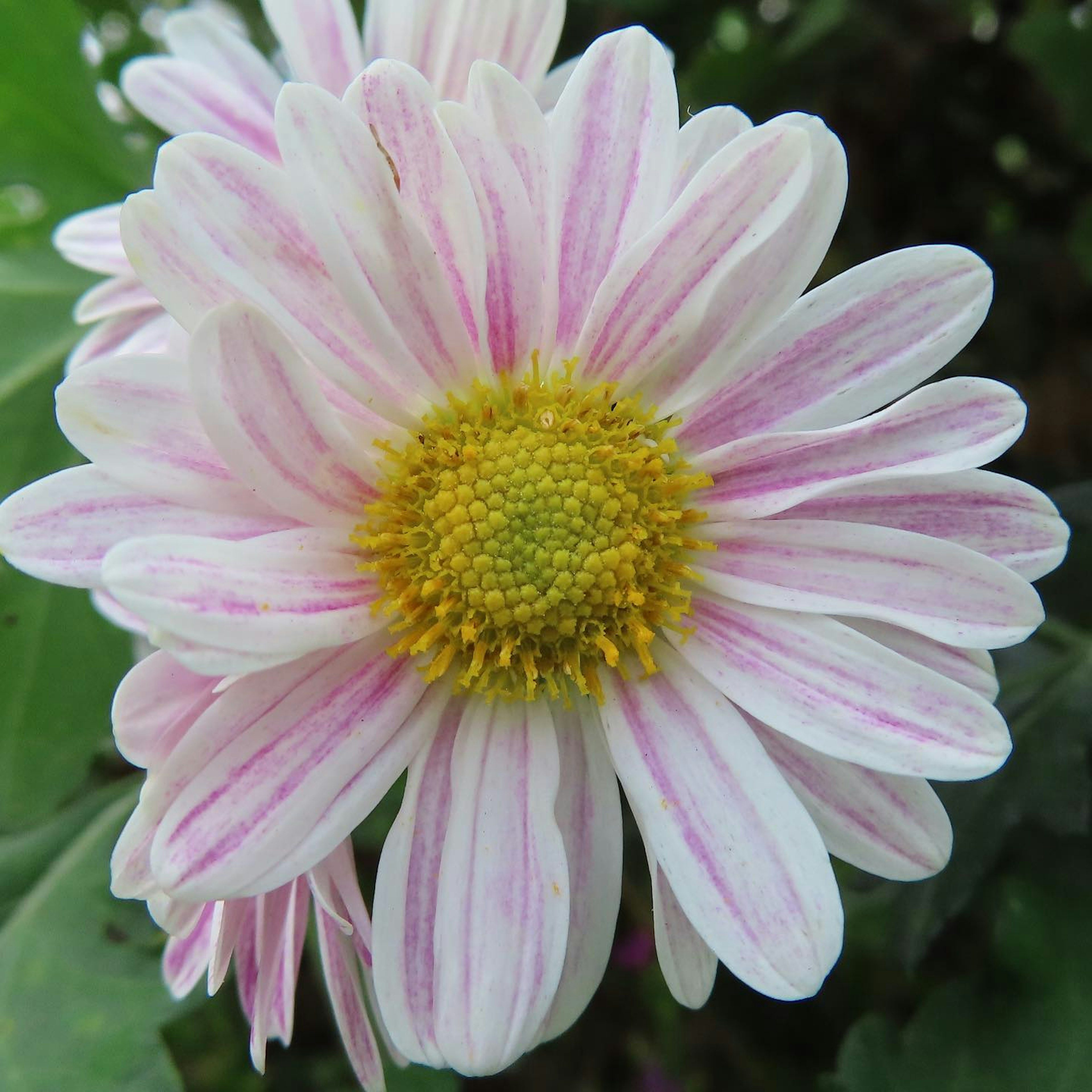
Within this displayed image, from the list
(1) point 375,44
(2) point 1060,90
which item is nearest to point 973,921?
(2) point 1060,90

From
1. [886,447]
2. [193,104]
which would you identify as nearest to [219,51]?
[193,104]

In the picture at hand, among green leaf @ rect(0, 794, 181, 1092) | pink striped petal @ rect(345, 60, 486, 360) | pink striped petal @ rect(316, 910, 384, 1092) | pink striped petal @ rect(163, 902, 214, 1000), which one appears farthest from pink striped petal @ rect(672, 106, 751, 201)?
green leaf @ rect(0, 794, 181, 1092)

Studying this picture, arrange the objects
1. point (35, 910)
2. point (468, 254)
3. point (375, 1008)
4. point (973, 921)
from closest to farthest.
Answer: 1. point (468, 254)
2. point (375, 1008)
3. point (973, 921)
4. point (35, 910)

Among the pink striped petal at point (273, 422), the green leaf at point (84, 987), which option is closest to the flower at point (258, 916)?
the pink striped petal at point (273, 422)

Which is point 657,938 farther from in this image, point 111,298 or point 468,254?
point 111,298

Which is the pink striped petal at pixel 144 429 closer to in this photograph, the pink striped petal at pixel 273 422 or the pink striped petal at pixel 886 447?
the pink striped petal at pixel 273 422

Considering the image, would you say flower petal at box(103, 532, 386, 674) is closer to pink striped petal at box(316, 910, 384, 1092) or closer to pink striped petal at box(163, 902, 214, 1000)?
pink striped petal at box(316, 910, 384, 1092)

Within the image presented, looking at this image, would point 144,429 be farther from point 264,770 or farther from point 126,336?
point 126,336
